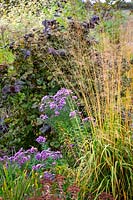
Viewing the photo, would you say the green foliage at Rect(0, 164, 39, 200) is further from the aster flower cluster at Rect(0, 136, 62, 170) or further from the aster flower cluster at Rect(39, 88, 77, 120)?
the aster flower cluster at Rect(39, 88, 77, 120)

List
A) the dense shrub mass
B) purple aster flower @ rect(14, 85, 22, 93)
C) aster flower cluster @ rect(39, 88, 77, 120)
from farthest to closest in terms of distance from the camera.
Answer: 1. purple aster flower @ rect(14, 85, 22, 93)
2. aster flower cluster @ rect(39, 88, 77, 120)
3. the dense shrub mass

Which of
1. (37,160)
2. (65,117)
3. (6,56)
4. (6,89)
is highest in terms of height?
(6,56)

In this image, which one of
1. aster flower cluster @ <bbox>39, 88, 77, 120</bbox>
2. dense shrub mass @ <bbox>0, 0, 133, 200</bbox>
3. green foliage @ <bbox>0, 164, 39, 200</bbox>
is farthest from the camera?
aster flower cluster @ <bbox>39, 88, 77, 120</bbox>

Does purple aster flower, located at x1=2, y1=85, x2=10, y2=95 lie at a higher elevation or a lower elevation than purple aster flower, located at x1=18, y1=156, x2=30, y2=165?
higher

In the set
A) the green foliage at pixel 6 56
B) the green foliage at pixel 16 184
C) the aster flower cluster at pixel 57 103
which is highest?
the green foliage at pixel 6 56

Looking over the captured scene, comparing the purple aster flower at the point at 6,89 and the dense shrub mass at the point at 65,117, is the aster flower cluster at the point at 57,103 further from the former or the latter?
the purple aster flower at the point at 6,89

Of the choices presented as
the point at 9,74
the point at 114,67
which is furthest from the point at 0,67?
the point at 114,67

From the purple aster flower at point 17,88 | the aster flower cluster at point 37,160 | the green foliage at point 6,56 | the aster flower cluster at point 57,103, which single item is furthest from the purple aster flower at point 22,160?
the green foliage at point 6,56

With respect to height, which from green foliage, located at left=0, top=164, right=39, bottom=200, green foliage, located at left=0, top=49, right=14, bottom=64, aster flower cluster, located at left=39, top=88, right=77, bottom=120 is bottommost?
green foliage, located at left=0, top=164, right=39, bottom=200

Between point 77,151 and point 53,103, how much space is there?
613 millimetres

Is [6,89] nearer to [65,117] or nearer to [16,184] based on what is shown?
[65,117]

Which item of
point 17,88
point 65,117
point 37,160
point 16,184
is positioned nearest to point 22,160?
point 37,160

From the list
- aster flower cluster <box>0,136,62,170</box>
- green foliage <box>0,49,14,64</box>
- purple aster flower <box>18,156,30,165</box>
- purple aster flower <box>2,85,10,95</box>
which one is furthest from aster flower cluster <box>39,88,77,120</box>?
green foliage <box>0,49,14,64</box>

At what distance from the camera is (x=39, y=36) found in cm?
531
